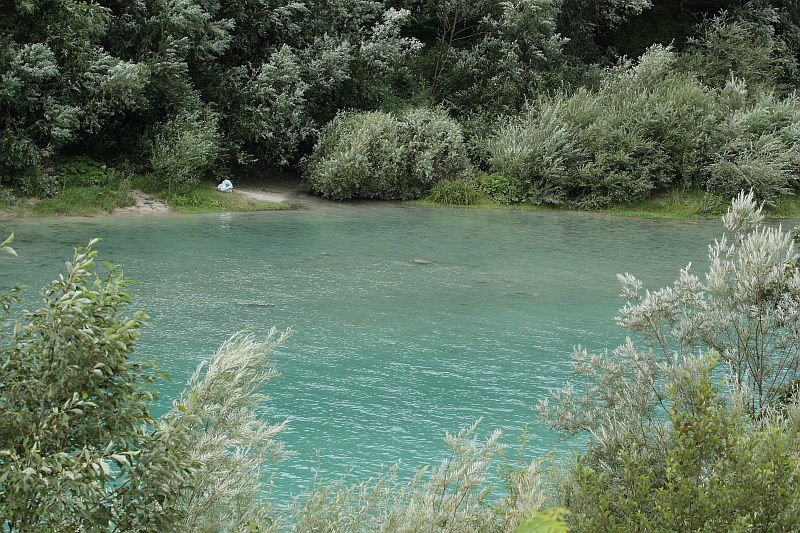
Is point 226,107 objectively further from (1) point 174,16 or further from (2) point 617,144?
(2) point 617,144

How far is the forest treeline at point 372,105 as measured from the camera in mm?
17938

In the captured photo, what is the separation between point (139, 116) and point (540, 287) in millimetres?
11339

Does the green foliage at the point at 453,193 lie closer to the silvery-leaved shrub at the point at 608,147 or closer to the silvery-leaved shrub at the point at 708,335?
the silvery-leaved shrub at the point at 608,147

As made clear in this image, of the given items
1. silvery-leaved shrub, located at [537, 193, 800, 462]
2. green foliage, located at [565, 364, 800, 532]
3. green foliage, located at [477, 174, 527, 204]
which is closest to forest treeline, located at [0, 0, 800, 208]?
green foliage, located at [477, 174, 527, 204]

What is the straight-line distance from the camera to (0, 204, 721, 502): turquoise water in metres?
7.75

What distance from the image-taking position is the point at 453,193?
2064 cm

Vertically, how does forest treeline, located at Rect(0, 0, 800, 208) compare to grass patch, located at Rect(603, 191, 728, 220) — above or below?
above

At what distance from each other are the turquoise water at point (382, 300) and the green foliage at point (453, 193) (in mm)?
1165

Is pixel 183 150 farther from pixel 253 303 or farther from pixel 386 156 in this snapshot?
pixel 253 303

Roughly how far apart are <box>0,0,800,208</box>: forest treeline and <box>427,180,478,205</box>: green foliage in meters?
0.06

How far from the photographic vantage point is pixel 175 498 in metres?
3.77

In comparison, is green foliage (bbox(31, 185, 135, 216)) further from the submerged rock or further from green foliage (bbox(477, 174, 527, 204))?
green foliage (bbox(477, 174, 527, 204))

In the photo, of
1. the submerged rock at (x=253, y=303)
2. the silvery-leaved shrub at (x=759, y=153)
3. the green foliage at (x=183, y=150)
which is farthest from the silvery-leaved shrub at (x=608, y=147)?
the submerged rock at (x=253, y=303)

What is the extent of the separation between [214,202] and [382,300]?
8202 millimetres
